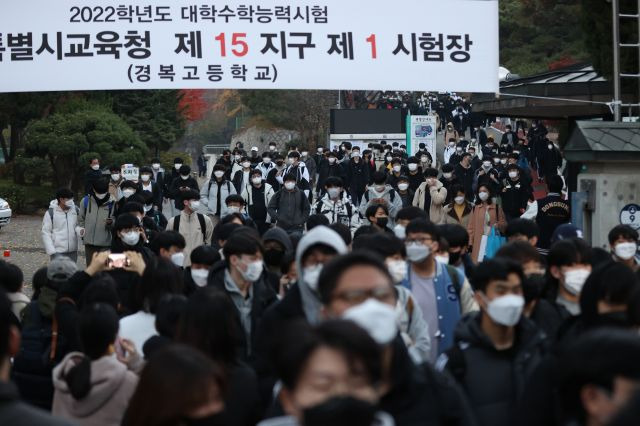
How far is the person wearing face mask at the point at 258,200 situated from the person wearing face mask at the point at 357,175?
8.17m

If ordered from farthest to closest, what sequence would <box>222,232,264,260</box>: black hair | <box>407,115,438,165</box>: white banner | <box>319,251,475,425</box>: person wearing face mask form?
1. <box>407,115,438,165</box>: white banner
2. <box>222,232,264,260</box>: black hair
3. <box>319,251,475,425</box>: person wearing face mask

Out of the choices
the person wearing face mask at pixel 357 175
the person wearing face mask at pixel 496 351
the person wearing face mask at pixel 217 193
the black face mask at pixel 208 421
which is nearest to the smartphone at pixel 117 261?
the person wearing face mask at pixel 496 351

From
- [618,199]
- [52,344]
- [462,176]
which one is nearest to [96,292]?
[52,344]

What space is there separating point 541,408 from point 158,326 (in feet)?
8.05

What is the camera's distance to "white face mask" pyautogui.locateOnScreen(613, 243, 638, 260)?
8711 mm

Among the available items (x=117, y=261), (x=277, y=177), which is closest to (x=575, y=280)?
(x=117, y=261)

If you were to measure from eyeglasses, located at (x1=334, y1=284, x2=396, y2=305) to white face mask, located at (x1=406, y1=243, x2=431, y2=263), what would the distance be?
2.88m

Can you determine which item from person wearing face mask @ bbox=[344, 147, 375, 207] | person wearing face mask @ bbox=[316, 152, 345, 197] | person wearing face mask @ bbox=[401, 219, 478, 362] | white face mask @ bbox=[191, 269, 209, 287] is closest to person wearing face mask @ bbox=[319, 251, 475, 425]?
person wearing face mask @ bbox=[401, 219, 478, 362]

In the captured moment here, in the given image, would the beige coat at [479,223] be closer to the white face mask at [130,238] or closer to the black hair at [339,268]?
the white face mask at [130,238]

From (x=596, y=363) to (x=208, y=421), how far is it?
137 centimetres

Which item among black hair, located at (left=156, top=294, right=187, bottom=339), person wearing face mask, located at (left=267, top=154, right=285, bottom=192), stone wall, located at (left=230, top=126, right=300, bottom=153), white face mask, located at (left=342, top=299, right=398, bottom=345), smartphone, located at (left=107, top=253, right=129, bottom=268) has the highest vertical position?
stone wall, located at (left=230, top=126, right=300, bottom=153)

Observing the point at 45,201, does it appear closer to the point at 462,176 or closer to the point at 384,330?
the point at 462,176

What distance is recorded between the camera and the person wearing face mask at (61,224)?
13.7m

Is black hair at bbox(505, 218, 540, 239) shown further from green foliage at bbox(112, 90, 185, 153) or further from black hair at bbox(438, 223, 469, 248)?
green foliage at bbox(112, 90, 185, 153)
